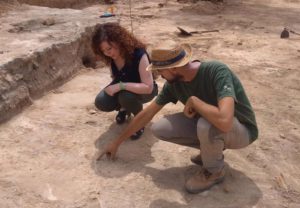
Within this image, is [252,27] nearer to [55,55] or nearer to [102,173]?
[55,55]

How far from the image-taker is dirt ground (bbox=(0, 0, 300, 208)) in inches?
116

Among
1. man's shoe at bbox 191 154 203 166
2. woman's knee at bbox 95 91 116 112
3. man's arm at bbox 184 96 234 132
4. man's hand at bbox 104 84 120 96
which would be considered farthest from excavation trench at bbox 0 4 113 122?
man's arm at bbox 184 96 234 132

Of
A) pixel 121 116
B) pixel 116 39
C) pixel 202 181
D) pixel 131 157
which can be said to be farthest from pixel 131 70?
pixel 202 181

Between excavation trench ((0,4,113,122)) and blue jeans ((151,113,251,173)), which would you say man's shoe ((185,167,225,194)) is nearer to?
blue jeans ((151,113,251,173))

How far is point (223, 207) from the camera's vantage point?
111 inches

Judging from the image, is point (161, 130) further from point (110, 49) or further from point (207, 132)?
point (110, 49)

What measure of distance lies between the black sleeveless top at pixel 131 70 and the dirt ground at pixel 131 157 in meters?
0.50

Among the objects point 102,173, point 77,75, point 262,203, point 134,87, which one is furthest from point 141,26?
point 262,203

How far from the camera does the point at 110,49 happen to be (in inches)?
132

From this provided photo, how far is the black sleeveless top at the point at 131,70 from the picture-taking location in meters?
3.49

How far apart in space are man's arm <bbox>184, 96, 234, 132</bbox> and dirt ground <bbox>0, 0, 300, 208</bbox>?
575mm

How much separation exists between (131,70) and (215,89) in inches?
37.8

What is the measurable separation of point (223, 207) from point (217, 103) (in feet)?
2.18

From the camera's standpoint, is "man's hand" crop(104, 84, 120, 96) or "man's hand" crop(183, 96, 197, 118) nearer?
"man's hand" crop(183, 96, 197, 118)
